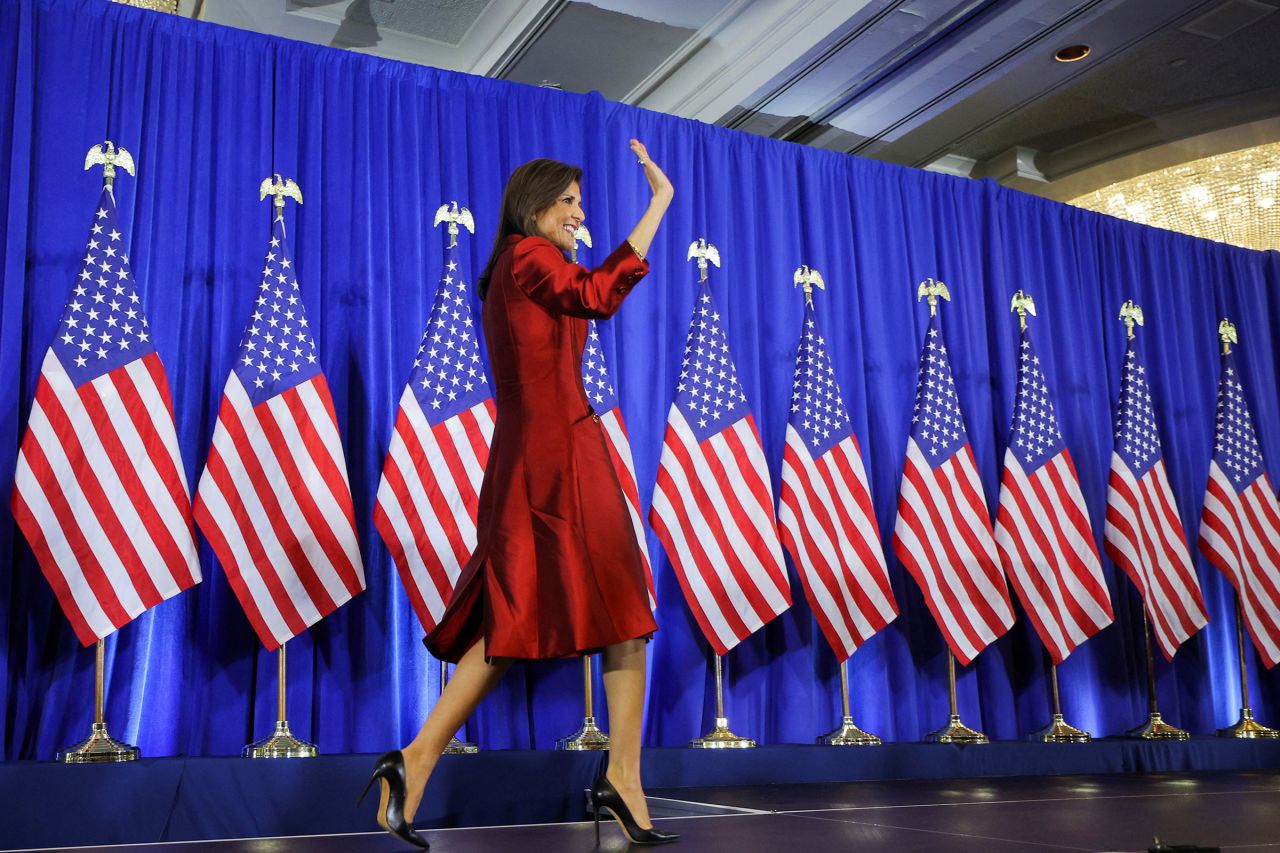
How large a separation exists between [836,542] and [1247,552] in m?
2.45

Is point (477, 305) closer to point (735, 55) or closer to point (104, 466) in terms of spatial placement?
point (104, 466)

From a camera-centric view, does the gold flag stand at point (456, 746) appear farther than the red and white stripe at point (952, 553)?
No

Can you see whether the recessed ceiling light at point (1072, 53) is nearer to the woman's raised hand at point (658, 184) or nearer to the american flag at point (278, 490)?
the american flag at point (278, 490)

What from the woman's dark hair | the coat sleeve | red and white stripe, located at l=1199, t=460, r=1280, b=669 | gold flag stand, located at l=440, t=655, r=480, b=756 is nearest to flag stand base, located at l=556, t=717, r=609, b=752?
gold flag stand, located at l=440, t=655, r=480, b=756

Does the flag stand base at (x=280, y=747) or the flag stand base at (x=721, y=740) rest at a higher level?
the flag stand base at (x=280, y=747)

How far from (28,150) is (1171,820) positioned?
3935 millimetres

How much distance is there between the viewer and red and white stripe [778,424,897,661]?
481 cm

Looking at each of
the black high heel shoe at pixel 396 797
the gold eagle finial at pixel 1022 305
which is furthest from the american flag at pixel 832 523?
the black high heel shoe at pixel 396 797

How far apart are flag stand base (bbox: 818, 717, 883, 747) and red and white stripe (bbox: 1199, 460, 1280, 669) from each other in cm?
218

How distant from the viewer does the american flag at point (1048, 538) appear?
17.2 ft

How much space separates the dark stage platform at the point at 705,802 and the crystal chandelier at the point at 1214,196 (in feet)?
11.7

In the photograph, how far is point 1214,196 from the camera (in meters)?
6.86

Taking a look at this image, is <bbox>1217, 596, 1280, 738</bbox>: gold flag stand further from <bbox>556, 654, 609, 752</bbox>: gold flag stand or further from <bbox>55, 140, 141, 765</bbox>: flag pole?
<bbox>55, 140, 141, 765</bbox>: flag pole

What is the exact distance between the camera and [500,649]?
7.28 ft
